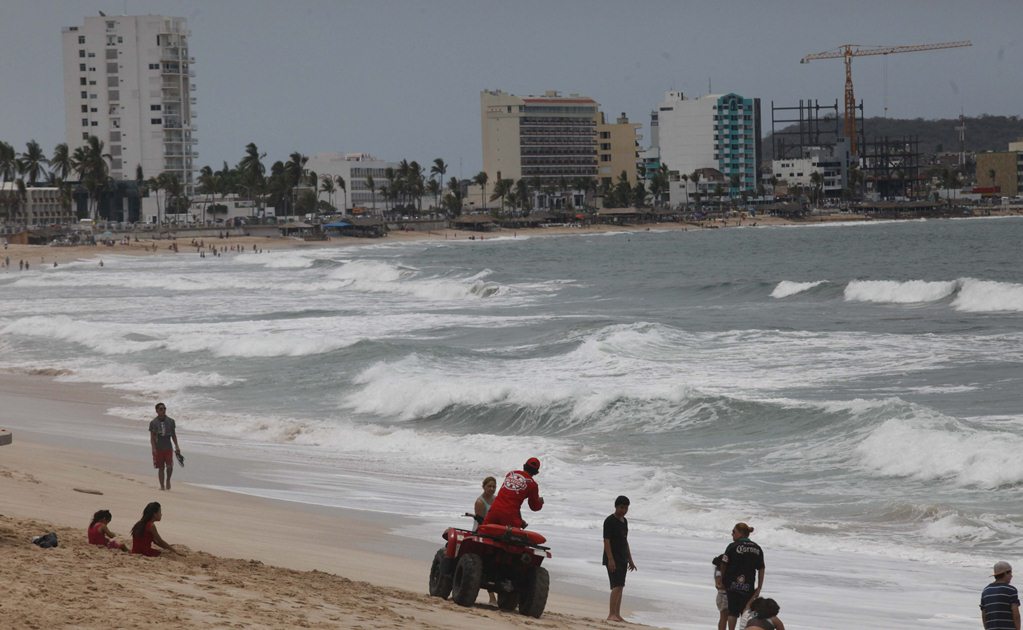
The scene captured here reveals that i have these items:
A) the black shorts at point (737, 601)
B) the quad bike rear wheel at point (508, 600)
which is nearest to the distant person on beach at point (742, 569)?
the black shorts at point (737, 601)

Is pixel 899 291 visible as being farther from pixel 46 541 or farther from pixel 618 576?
pixel 46 541

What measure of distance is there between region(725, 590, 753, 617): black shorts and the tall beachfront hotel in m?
169

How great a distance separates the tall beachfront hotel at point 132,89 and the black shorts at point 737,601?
168754mm

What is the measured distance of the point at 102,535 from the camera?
11383mm

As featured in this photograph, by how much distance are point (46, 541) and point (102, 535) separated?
0.59 meters

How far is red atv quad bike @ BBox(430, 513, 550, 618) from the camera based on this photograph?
10.6m

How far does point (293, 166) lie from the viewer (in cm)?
19225

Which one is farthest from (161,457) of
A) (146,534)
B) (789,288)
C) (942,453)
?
(789,288)

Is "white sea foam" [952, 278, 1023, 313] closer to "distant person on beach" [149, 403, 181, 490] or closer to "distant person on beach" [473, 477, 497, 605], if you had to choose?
"distant person on beach" [149, 403, 181, 490]

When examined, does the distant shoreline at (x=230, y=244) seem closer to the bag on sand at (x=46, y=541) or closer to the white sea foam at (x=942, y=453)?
the white sea foam at (x=942, y=453)

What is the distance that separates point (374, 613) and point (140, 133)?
17169 centimetres

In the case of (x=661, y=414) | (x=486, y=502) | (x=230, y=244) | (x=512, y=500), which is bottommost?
(x=661, y=414)

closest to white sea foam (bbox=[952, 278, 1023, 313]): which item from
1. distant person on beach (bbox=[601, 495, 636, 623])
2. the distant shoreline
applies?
distant person on beach (bbox=[601, 495, 636, 623])

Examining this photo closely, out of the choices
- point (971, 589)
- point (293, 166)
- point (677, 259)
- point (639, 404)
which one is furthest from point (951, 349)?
point (293, 166)
